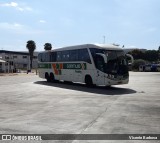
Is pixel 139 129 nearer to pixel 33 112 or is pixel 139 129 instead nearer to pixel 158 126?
pixel 158 126

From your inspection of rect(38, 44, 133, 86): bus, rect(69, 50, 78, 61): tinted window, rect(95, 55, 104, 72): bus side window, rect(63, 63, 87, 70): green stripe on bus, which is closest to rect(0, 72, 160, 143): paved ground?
Answer: rect(38, 44, 133, 86): bus

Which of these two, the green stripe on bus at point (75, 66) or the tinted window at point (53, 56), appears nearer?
the green stripe on bus at point (75, 66)

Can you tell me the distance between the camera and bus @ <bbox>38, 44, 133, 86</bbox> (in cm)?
2167

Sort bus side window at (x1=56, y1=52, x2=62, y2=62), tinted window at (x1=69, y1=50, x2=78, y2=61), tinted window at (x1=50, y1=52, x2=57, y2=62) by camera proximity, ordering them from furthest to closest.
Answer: tinted window at (x1=50, y1=52, x2=57, y2=62) → bus side window at (x1=56, y1=52, x2=62, y2=62) → tinted window at (x1=69, y1=50, x2=78, y2=61)

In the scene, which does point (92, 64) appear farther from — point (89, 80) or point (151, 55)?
point (151, 55)

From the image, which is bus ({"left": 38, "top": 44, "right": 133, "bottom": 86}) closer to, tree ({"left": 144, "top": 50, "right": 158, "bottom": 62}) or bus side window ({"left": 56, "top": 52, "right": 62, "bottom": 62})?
bus side window ({"left": 56, "top": 52, "right": 62, "bottom": 62})

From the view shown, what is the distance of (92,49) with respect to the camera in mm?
23094

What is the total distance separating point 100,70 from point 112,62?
101 cm

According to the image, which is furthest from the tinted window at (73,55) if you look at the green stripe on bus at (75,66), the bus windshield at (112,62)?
the bus windshield at (112,62)

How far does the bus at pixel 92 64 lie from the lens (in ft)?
71.1

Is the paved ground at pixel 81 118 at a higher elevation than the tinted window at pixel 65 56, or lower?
lower

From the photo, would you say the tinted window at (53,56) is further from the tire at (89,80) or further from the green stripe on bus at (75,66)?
the tire at (89,80)

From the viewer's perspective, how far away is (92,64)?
2297 centimetres

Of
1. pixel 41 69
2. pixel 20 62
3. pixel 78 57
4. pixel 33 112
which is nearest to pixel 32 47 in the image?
pixel 20 62
